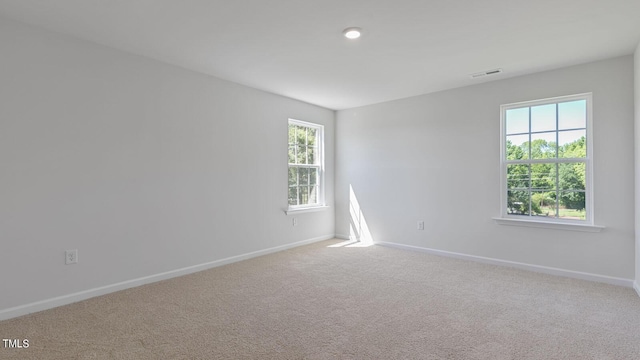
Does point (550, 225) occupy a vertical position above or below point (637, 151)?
below

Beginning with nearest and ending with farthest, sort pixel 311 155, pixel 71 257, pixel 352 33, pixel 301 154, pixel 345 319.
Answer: pixel 345 319
pixel 352 33
pixel 71 257
pixel 301 154
pixel 311 155

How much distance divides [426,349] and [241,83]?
361 centimetres

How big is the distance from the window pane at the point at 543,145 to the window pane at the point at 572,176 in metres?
0.18

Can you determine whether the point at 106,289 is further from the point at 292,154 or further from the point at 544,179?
the point at 544,179

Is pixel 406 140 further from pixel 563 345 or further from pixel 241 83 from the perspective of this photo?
pixel 563 345

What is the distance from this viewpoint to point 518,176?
3.99m

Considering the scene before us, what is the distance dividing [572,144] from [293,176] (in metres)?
3.61

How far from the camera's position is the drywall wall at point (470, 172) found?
3334mm

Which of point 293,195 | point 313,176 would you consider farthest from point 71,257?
point 313,176

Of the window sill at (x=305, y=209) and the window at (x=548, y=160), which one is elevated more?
the window at (x=548, y=160)

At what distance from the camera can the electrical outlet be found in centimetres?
282

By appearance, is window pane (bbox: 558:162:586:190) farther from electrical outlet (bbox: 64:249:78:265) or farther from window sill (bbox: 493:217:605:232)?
electrical outlet (bbox: 64:249:78:265)

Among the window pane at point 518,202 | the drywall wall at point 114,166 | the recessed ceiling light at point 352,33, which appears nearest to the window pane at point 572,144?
the window pane at point 518,202

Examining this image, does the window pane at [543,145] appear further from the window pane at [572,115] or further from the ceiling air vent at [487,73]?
the ceiling air vent at [487,73]
